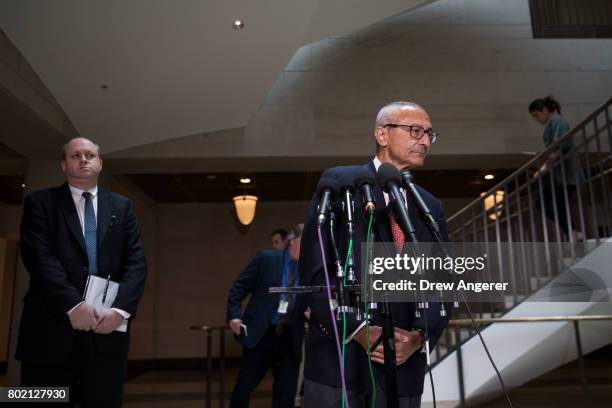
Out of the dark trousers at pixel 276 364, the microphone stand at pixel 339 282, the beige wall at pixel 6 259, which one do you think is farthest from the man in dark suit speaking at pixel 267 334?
the beige wall at pixel 6 259

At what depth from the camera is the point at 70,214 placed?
2.15 meters

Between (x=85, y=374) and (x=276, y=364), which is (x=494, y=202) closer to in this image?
(x=276, y=364)

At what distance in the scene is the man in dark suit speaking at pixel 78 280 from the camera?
6.35ft

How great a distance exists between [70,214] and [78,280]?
287 millimetres

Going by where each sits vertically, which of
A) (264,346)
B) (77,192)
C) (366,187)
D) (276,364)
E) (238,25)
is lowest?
(276,364)

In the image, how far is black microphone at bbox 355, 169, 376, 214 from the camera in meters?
1.18

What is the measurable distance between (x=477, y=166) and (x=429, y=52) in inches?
65.4

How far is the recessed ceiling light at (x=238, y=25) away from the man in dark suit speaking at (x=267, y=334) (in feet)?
6.67

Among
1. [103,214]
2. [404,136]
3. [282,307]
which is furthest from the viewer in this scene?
[282,307]

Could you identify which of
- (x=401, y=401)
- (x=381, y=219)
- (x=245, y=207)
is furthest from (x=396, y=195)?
(x=245, y=207)

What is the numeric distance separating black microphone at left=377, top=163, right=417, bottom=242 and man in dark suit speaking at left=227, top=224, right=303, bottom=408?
7.90 feet

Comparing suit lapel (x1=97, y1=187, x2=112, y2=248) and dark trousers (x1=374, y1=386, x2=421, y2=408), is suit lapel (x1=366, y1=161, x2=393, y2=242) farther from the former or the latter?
suit lapel (x1=97, y1=187, x2=112, y2=248)

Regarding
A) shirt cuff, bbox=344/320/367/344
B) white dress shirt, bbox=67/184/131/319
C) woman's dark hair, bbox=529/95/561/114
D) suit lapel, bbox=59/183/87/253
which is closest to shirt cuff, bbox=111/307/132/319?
suit lapel, bbox=59/183/87/253

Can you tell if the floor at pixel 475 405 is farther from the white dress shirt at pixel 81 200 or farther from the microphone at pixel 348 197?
the white dress shirt at pixel 81 200
